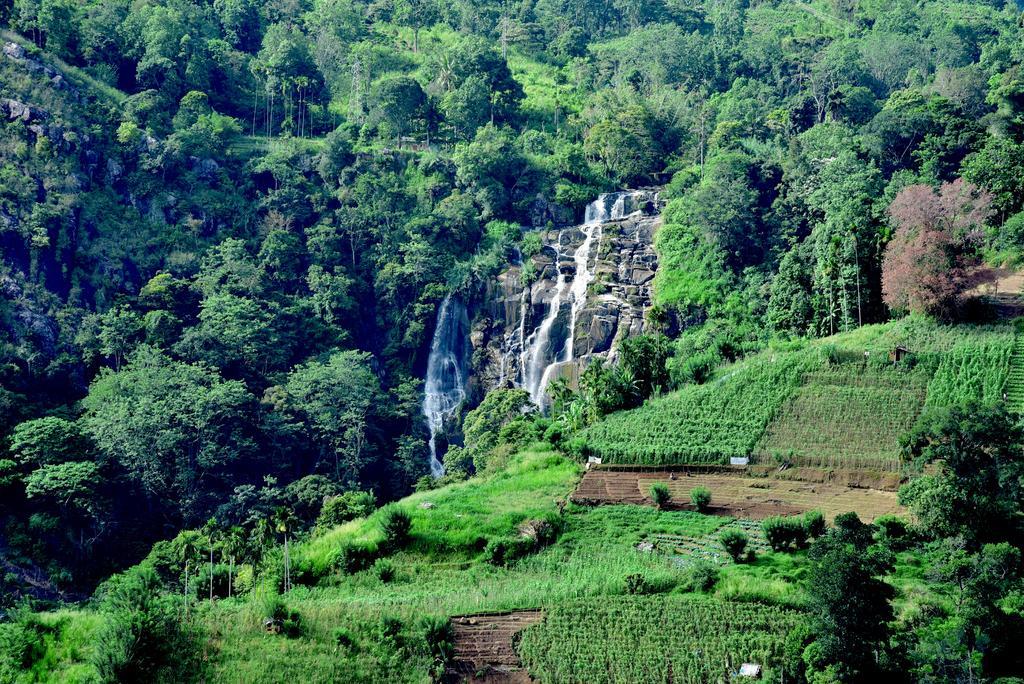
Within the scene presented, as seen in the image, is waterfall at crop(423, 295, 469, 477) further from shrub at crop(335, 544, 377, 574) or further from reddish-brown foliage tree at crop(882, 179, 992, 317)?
shrub at crop(335, 544, 377, 574)

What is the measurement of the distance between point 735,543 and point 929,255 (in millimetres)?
16855

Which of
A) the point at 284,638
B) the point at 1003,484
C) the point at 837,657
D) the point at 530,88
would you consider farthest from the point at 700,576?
the point at 530,88

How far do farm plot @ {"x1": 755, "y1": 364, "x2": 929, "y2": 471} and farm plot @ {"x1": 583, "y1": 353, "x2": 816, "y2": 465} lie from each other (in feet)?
2.42

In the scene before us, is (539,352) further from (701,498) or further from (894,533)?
(894,533)

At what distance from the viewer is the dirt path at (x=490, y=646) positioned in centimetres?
3034

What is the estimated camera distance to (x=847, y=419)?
4144 cm

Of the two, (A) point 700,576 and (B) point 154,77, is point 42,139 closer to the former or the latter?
(B) point 154,77

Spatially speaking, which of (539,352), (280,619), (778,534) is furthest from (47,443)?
(778,534)

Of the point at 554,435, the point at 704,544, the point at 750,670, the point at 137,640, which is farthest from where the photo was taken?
the point at 554,435

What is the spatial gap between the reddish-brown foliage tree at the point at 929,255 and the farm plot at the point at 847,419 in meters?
3.71

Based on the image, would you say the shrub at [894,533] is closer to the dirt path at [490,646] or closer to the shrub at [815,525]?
the shrub at [815,525]

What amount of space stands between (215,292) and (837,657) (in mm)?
43813

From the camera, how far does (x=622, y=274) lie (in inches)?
2386

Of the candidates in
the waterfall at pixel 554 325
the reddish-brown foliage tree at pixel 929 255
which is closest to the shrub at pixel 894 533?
the reddish-brown foliage tree at pixel 929 255
